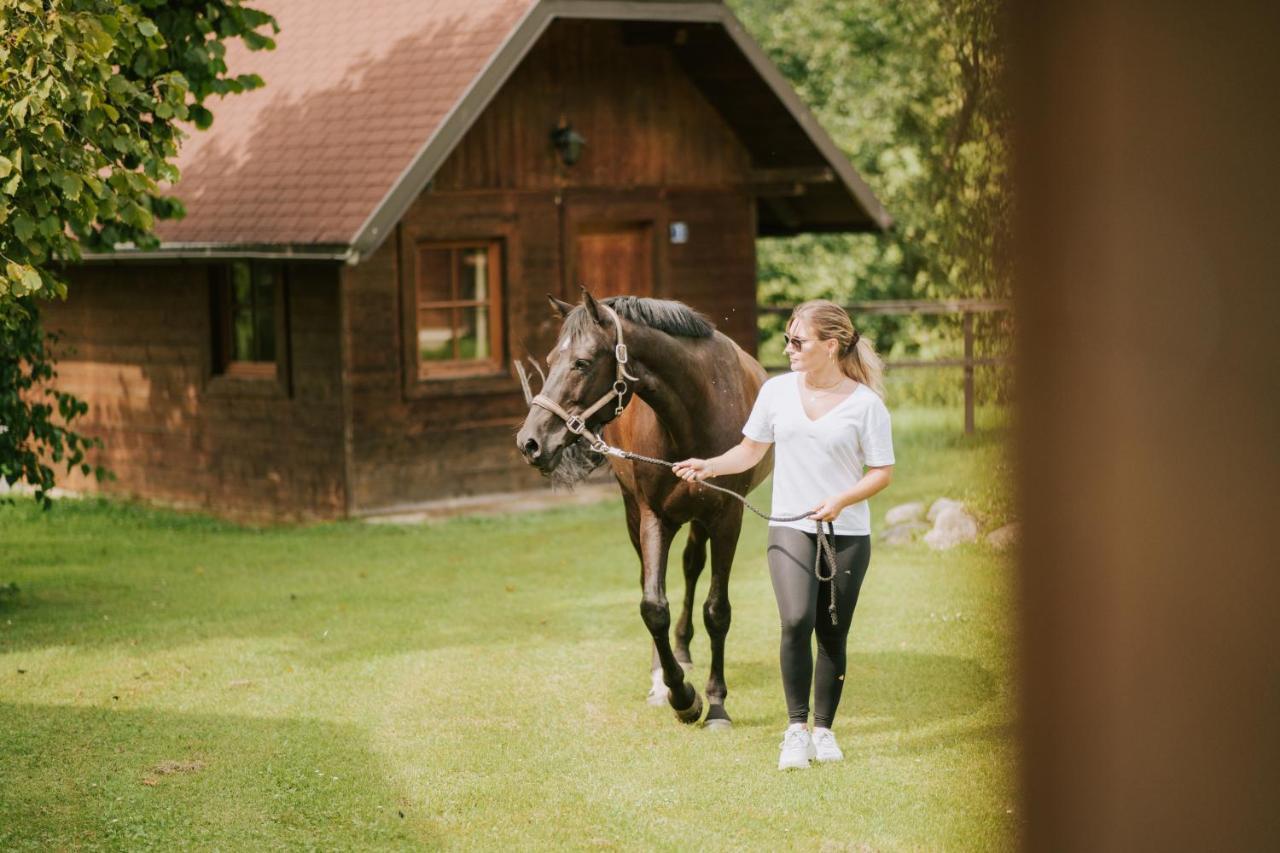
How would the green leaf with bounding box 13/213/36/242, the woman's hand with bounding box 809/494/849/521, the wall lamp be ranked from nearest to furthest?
the woman's hand with bounding box 809/494/849/521
the green leaf with bounding box 13/213/36/242
the wall lamp

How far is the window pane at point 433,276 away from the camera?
14094 mm

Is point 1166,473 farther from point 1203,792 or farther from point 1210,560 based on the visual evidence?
point 1203,792

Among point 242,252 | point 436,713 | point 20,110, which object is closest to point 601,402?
point 436,713

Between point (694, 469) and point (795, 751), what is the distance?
3.77ft

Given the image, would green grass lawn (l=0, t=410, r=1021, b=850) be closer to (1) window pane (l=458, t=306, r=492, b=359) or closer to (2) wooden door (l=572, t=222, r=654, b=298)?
(1) window pane (l=458, t=306, r=492, b=359)

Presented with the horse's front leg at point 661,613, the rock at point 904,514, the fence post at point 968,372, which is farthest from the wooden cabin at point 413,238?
the fence post at point 968,372

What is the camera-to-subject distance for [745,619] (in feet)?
30.5

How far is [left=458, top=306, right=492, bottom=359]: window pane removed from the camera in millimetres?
14445

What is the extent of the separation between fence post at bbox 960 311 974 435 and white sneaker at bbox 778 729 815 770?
196 inches

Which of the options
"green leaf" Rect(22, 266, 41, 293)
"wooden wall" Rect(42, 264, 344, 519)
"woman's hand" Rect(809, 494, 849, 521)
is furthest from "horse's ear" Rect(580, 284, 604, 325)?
"wooden wall" Rect(42, 264, 344, 519)

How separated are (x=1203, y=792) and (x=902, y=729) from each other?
19.7 ft

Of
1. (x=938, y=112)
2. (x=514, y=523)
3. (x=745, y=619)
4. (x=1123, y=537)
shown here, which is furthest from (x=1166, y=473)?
(x=514, y=523)

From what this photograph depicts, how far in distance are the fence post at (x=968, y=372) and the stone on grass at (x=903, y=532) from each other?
10.9 metres

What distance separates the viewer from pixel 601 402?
622 centimetres
